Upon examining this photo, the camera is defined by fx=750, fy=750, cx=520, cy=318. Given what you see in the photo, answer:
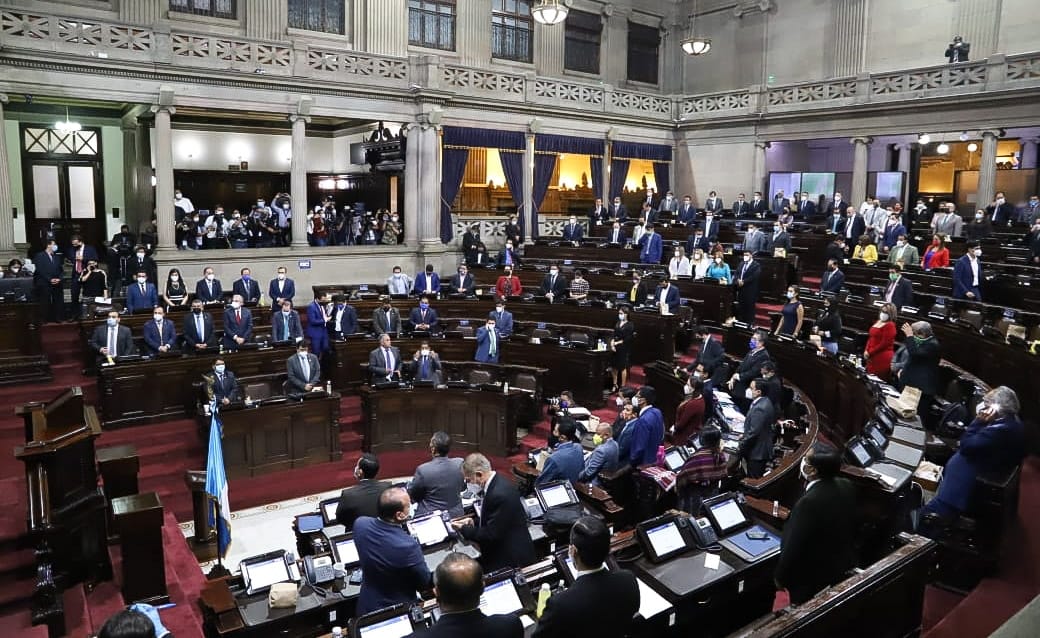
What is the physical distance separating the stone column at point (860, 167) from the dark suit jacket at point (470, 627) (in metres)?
21.8

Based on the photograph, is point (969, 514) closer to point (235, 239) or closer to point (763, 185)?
point (235, 239)

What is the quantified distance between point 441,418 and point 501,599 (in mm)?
7464

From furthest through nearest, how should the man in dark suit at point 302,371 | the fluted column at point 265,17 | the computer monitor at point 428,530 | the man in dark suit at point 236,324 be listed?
the fluted column at point 265,17
the man in dark suit at point 236,324
the man in dark suit at point 302,371
the computer monitor at point 428,530

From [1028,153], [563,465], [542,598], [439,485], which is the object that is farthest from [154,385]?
[1028,153]

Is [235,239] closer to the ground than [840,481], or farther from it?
farther from it

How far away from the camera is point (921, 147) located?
23.8m

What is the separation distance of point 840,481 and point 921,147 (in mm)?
22980

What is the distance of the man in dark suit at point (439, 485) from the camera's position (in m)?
6.59

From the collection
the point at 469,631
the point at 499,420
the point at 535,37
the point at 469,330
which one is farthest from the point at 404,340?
the point at 535,37

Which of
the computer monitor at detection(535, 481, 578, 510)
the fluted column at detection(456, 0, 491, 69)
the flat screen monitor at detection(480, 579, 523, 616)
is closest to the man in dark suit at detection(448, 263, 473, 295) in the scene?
the fluted column at detection(456, 0, 491, 69)

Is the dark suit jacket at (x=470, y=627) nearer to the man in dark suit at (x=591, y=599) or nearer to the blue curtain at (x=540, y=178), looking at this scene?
the man in dark suit at (x=591, y=599)

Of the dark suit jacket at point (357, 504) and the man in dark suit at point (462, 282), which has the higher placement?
the man in dark suit at point (462, 282)

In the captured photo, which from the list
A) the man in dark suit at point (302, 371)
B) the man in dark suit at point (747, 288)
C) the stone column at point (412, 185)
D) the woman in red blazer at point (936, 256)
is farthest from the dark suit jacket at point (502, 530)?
the stone column at point (412, 185)

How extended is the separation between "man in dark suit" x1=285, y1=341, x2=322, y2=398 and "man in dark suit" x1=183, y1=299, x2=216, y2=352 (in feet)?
6.80
